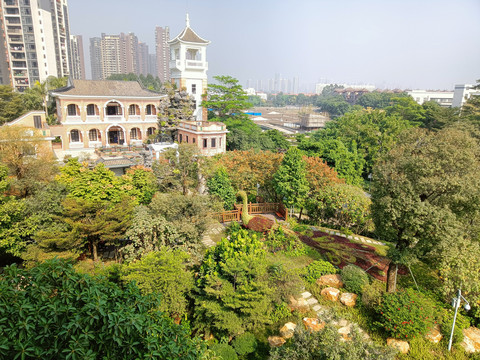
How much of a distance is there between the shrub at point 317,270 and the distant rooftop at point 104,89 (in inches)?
978

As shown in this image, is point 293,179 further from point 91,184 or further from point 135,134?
point 135,134

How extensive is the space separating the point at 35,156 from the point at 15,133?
59.6 inches

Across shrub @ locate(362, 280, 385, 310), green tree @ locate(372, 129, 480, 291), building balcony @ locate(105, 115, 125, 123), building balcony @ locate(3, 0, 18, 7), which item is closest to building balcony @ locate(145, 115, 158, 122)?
building balcony @ locate(105, 115, 125, 123)

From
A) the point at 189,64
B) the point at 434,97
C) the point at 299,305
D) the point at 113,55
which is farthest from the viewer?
the point at 113,55

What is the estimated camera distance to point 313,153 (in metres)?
27.0

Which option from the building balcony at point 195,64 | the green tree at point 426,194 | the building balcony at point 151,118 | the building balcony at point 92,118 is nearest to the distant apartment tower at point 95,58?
the building balcony at point 195,64

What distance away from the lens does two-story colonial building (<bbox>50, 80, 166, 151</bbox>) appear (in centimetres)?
2722

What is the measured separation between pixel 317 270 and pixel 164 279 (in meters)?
5.78

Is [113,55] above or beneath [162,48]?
beneath

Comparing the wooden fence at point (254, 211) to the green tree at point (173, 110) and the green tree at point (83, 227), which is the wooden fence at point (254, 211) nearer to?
the green tree at point (83, 227)

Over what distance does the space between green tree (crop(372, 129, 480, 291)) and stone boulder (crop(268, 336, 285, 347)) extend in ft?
13.7

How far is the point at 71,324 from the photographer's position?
12.6ft

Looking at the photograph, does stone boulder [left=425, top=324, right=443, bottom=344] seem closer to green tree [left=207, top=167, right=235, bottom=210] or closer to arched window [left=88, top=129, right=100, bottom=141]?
green tree [left=207, top=167, right=235, bottom=210]

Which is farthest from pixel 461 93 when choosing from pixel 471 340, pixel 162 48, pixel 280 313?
pixel 162 48
